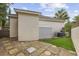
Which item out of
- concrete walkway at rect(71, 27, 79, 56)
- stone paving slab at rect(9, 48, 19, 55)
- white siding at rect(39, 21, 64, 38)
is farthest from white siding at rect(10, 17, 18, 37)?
concrete walkway at rect(71, 27, 79, 56)

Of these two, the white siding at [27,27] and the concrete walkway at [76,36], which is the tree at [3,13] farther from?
the concrete walkway at [76,36]

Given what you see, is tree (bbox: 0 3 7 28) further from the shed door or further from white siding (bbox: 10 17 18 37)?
the shed door

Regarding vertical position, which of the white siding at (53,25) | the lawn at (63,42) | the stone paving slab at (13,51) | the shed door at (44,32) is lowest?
the stone paving slab at (13,51)

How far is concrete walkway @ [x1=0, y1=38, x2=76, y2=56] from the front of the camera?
2.29 meters

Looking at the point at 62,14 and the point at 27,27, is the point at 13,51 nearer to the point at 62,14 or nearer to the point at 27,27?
the point at 27,27

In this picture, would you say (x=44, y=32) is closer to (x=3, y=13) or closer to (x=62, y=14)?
(x=62, y=14)

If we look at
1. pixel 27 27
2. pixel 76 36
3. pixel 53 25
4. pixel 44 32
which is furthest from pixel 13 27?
pixel 76 36

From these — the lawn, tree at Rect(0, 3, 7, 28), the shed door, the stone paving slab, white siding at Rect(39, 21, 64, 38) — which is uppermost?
tree at Rect(0, 3, 7, 28)

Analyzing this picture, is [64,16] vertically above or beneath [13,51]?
above

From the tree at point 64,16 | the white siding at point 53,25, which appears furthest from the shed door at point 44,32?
the tree at point 64,16

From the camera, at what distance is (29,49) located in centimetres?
231

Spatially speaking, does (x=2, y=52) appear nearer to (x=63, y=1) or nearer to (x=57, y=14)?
(x=57, y=14)

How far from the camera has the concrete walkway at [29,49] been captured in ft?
7.50

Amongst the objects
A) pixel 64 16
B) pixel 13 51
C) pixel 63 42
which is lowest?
pixel 13 51
